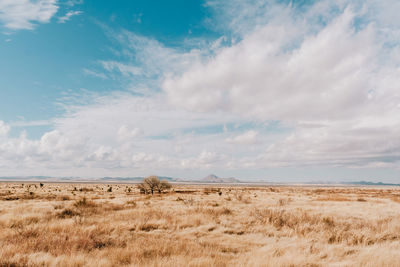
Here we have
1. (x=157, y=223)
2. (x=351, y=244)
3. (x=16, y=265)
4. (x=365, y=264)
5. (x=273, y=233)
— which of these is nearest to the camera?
(x=16, y=265)

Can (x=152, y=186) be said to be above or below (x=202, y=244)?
below

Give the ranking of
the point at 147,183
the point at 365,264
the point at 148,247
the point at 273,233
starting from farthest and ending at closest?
the point at 147,183 → the point at 273,233 → the point at 148,247 → the point at 365,264

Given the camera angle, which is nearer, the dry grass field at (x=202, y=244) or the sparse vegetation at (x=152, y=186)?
the dry grass field at (x=202, y=244)

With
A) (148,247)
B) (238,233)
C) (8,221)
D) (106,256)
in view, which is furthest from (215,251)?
(8,221)

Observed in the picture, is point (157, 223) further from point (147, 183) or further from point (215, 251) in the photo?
point (147, 183)

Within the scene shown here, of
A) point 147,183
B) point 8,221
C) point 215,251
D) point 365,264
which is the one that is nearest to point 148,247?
point 215,251

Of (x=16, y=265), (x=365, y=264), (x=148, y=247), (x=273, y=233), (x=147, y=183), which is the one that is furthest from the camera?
(x=147, y=183)

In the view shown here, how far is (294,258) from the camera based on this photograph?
259 inches

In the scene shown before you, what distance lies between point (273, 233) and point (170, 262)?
594cm

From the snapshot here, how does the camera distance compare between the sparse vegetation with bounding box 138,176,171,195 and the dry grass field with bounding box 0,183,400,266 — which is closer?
the dry grass field with bounding box 0,183,400,266

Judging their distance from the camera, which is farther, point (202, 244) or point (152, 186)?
point (152, 186)

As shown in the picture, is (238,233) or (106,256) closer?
(106,256)

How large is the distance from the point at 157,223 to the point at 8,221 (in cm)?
669

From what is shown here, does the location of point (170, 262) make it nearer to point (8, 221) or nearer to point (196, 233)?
point (196, 233)
